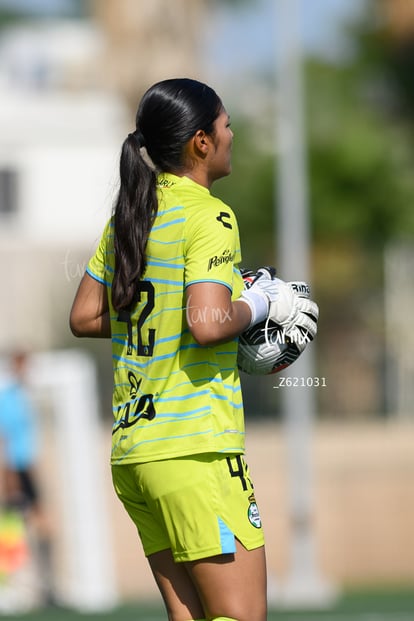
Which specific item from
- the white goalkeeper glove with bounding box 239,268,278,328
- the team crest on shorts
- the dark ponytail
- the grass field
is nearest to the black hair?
the dark ponytail

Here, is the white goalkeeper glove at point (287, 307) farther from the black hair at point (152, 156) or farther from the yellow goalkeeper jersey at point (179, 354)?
the black hair at point (152, 156)

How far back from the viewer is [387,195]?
1014 inches

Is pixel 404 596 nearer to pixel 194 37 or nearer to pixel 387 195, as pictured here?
pixel 387 195

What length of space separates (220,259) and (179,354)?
10.4 inches

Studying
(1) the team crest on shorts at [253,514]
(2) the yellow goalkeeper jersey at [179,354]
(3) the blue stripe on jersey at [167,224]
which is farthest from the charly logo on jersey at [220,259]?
(1) the team crest on shorts at [253,514]

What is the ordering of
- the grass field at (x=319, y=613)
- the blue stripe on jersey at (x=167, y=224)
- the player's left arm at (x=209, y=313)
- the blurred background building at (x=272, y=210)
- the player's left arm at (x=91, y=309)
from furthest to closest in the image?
the blurred background building at (x=272, y=210), the grass field at (x=319, y=613), the player's left arm at (x=91, y=309), the blue stripe on jersey at (x=167, y=224), the player's left arm at (x=209, y=313)

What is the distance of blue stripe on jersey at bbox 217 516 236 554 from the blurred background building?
2.97 feet

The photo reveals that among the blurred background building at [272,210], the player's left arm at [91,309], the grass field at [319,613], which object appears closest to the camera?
the player's left arm at [91,309]

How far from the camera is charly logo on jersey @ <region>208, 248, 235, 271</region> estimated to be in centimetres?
354

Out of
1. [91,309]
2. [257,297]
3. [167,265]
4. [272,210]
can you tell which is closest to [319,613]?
[91,309]

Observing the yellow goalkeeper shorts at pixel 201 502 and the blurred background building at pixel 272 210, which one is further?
the blurred background building at pixel 272 210

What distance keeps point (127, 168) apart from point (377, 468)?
42.1 ft

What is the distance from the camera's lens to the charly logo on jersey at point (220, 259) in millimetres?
3537

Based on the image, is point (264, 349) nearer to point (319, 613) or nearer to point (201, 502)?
point (201, 502)
